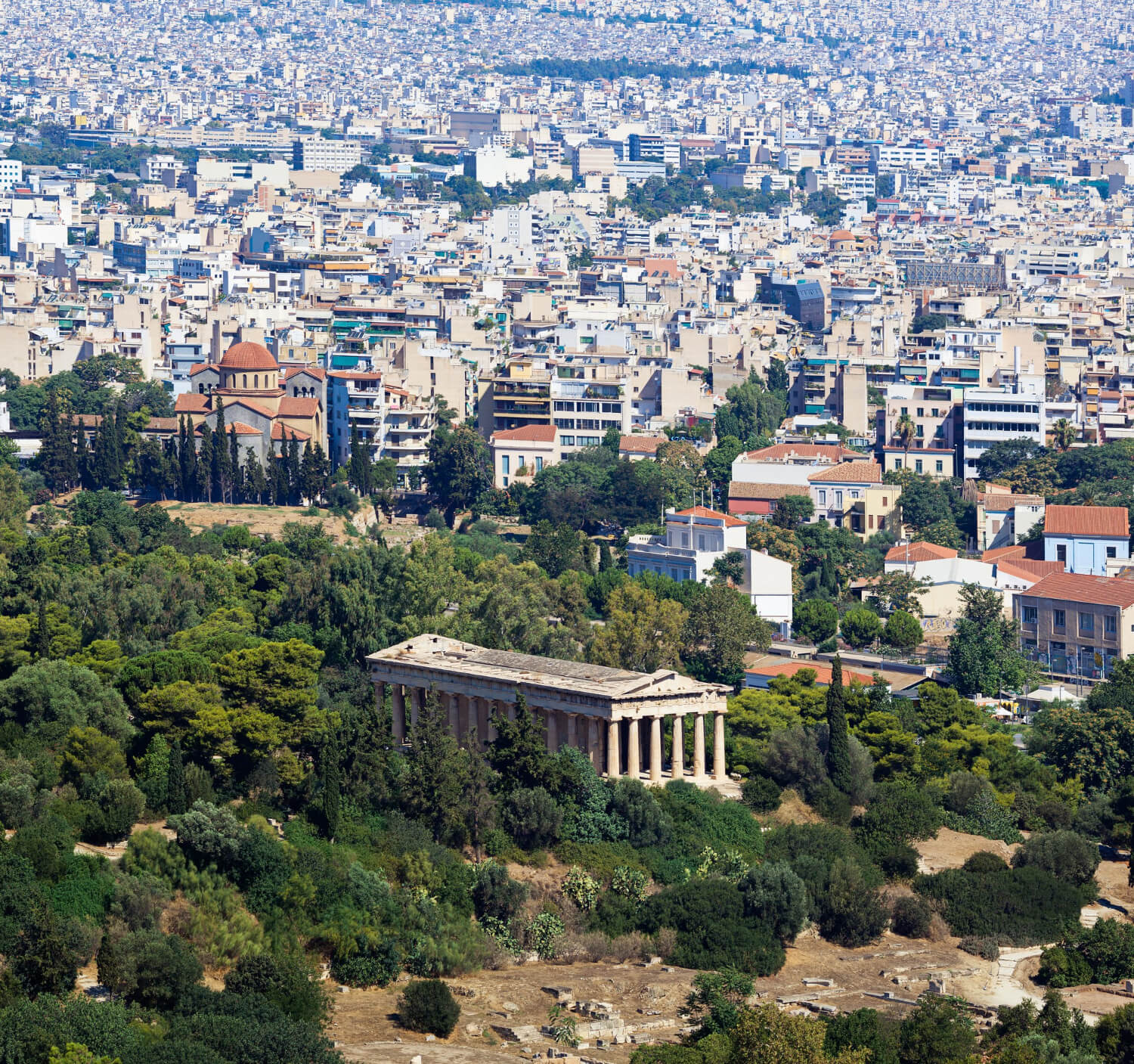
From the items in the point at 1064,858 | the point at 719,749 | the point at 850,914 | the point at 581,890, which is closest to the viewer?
the point at 581,890

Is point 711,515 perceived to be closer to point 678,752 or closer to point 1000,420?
point 1000,420

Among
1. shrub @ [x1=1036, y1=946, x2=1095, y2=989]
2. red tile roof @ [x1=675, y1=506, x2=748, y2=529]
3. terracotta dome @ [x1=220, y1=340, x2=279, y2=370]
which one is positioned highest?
terracotta dome @ [x1=220, y1=340, x2=279, y2=370]

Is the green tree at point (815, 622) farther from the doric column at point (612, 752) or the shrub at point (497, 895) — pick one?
the shrub at point (497, 895)

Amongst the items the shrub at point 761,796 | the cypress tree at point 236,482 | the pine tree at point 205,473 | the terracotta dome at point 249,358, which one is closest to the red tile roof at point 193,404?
the terracotta dome at point 249,358

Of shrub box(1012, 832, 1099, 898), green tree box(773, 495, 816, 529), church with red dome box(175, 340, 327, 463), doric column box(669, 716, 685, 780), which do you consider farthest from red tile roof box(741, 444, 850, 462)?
shrub box(1012, 832, 1099, 898)

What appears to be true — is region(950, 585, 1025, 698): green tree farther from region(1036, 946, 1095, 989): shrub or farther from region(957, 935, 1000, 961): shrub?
region(1036, 946, 1095, 989): shrub

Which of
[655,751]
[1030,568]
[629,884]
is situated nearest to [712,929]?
[629,884]
